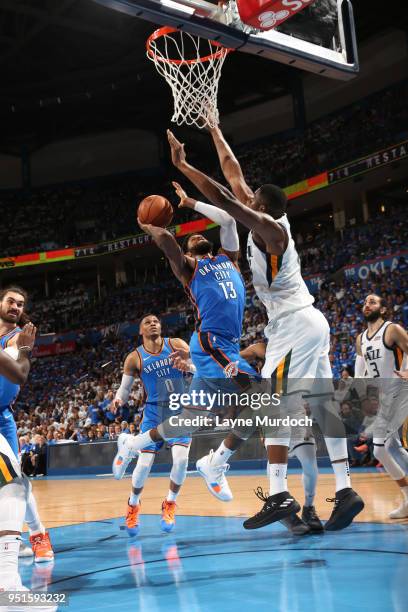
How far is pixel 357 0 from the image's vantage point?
21.4 m

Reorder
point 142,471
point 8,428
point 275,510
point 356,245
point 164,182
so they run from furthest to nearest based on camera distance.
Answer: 1. point 164,182
2. point 356,245
3. point 142,471
4. point 8,428
5. point 275,510

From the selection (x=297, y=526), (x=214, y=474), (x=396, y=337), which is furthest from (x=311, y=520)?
(x=396, y=337)

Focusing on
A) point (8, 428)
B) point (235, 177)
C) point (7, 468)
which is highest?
point (235, 177)

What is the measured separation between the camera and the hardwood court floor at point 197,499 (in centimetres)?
688

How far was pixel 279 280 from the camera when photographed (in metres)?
4.16

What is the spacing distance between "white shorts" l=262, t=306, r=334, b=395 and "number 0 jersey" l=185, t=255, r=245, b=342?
1.04 metres

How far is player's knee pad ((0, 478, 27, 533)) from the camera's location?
3.11m

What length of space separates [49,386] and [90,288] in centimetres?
842

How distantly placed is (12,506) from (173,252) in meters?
2.48

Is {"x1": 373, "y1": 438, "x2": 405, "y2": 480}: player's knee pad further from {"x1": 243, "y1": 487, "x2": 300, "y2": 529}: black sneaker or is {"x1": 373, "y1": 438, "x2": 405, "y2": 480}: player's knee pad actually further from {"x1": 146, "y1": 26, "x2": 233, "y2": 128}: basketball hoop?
{"x1": 146, "y1": 26, "x2": 233, "y2": 128}: basketball hoop

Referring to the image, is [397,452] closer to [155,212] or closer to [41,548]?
[155,212]

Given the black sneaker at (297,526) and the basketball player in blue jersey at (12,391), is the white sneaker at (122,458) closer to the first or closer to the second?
the basketball player in blue jersey at (12,391)

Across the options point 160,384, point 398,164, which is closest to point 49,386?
point 398,164

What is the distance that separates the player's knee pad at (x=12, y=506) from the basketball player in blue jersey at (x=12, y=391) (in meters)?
0.94
